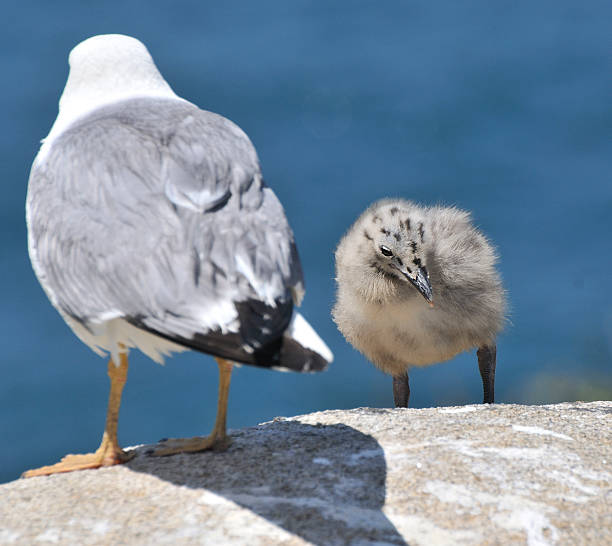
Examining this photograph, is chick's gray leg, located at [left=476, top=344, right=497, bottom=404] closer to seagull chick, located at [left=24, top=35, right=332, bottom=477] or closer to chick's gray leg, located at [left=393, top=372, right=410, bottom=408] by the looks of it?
chick's gray leg, located at [left=393, top=372, right=410, bottom=408]

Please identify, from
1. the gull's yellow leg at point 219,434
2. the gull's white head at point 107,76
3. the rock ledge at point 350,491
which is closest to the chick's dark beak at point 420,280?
the rock ledge at point 350,491

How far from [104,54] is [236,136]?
34.5 inches

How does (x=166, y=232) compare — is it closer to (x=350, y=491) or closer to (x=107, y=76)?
(x=350, y=491)

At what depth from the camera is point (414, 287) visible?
530cm

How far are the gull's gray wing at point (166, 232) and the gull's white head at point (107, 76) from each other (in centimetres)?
32

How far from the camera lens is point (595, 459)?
4.02 meters

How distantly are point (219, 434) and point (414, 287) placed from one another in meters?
1.61

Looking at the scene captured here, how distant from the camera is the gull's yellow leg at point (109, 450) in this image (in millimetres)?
4039

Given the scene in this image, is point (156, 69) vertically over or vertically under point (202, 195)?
over

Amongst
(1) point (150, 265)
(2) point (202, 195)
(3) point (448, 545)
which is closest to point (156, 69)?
(2) point (202, 195)

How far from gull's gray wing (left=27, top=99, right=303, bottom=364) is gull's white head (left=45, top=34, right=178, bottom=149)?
32 centimetres

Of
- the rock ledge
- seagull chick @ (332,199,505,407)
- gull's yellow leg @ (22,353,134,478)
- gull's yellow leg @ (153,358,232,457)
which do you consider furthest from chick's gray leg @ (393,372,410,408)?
gull's yellow leg @ (22,353,134,478)

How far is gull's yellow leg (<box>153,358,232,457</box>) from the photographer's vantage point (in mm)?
4094

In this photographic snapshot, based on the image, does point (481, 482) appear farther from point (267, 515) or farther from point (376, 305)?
point (376, 305)
